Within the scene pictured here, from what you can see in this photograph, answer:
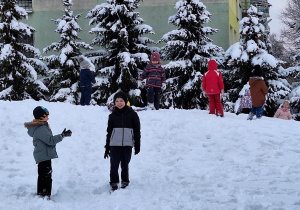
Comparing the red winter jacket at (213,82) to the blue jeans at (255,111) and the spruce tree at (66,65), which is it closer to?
the blue jeans at (255,111)

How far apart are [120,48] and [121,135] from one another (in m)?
15.2

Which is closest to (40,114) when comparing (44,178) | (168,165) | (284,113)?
(44,178)

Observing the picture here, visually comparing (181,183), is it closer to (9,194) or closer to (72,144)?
(9,194)

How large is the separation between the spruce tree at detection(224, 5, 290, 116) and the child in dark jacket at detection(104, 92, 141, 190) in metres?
14.2

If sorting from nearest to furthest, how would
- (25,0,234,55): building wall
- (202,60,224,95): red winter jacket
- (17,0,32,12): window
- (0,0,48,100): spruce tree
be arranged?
(202,60,224,95): red winter jacket, (0,0,48,100): spruce tree, (25,0,234,55): building wall, (17,0,32,12): window

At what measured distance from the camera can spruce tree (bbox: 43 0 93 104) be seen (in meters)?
22.0

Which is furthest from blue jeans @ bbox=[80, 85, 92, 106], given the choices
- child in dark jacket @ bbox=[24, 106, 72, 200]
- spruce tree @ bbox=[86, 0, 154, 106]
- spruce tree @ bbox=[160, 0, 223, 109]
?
child in dark jacket @ bbox=[24, 106, 72, 200]

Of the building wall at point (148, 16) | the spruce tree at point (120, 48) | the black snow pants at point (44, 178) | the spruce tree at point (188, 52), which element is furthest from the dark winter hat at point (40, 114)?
the building wall at point (148, 16)

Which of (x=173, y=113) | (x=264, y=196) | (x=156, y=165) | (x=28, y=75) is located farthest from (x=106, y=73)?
(x=264, y=196)

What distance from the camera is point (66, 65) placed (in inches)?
872

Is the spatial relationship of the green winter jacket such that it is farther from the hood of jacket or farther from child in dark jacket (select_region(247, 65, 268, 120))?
child in dark jacket (select_region(247, 65, 268, 120))

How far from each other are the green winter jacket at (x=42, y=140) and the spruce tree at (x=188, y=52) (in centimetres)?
1429

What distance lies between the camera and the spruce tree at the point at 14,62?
20.9 meters

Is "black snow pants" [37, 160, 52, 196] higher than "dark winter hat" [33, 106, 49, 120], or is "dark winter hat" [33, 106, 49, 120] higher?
"dark winter hat" [33, 106, 49, 120]
